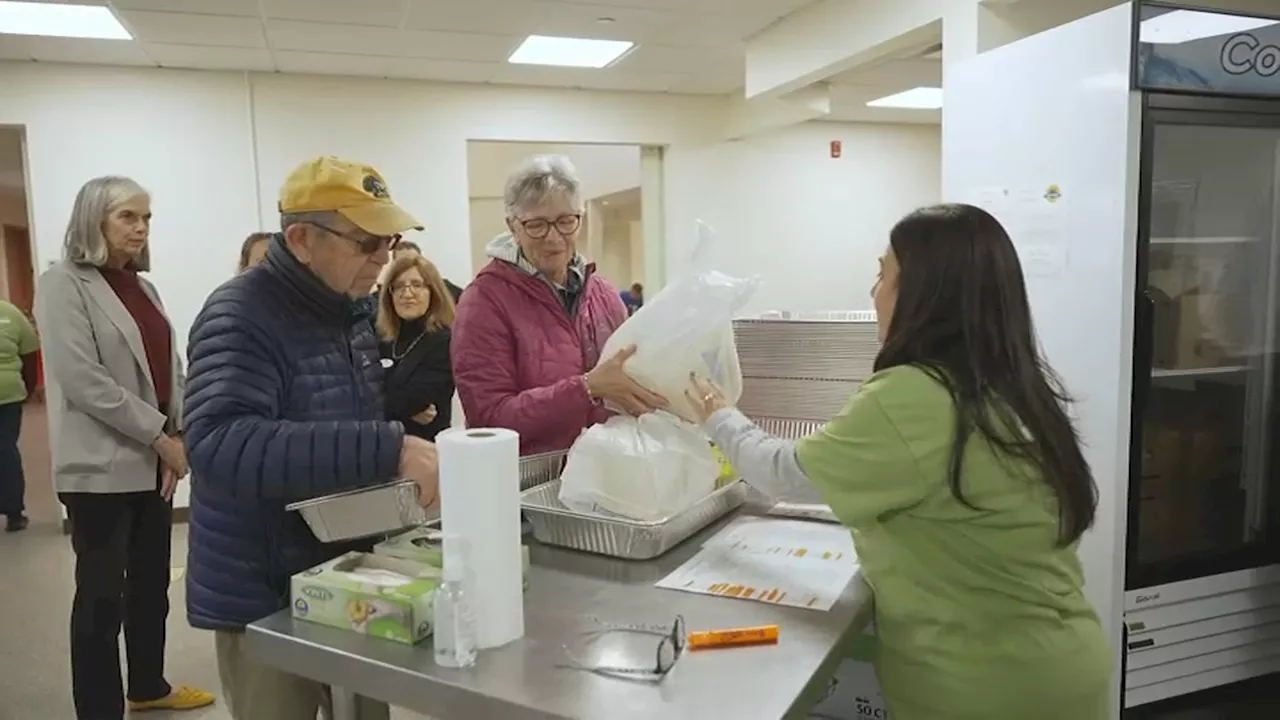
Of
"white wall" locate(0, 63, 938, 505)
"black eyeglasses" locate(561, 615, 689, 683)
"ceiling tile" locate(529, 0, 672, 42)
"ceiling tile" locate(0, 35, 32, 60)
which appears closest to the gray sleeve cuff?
"black eyeglasses" locate(561, 615, 689, 683)

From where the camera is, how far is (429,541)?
1.38 m

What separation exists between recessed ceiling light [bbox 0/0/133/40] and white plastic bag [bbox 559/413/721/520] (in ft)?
12.0

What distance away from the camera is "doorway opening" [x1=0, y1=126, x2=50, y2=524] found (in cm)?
536

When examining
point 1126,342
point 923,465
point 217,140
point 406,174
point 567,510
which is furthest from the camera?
point 406,174

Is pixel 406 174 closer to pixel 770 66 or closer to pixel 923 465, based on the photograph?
pixel 770 66

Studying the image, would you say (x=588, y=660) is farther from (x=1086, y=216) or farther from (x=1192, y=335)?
(x=1192, y=335)

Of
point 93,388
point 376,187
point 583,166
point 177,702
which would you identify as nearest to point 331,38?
point 93,388

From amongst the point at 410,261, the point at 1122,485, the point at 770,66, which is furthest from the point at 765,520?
the point at 770,66

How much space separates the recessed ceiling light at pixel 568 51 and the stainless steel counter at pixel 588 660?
3913 mm

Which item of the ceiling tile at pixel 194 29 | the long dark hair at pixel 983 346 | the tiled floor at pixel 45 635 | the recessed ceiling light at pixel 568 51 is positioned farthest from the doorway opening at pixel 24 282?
the long dark hair at pixel 983 346

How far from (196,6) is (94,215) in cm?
189

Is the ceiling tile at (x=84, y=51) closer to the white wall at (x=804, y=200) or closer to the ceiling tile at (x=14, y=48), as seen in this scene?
the ceiling tile at (x=14, y=48)

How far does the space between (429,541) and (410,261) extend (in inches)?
83.7

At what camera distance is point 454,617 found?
1064 mm
